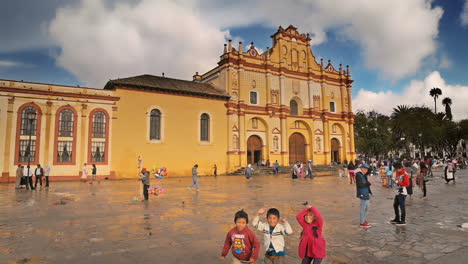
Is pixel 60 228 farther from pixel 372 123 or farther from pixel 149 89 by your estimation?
pixel 372 123

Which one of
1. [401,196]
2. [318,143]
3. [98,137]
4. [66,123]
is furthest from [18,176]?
[318,143]

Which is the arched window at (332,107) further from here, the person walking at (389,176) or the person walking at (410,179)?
the person walking at (410,179)

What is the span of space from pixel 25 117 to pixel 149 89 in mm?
10350

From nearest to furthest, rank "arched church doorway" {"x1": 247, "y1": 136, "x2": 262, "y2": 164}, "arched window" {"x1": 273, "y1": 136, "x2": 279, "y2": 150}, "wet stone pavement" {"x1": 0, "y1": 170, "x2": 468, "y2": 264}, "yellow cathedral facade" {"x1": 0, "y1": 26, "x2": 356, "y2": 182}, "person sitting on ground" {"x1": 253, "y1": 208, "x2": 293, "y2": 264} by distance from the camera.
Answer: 1. "person sitting on ground" {"x1": 253, "y1": 208, "x2": 293, "y2": 264}
2. "wet stone pavement" {"x1": 0, "y1": 170, "x2": 468, "y2": 264}
3. "yellow cathedral facade" {"x1": 0, "y1": 26, "x2": 356, "y2": 182}
4. "arched church doorway" {"x1": 247, "y1": 136, "x2": 262, "y2": 164}
5. "arched window" {"x1": 273, "y1": 136, "x2": 279, "y2": 150}

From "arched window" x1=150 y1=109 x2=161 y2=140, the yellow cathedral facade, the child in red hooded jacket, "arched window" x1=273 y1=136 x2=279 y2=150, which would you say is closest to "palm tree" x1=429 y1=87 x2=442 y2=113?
the yellow cathedral facade

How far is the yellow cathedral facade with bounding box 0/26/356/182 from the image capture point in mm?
23781

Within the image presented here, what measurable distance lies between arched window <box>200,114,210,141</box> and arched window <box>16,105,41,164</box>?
14.7m

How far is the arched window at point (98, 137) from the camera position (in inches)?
1004

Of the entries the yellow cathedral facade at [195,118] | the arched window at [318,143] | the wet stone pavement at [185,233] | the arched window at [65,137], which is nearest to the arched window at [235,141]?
the yellow cathedral facade at [195,118]

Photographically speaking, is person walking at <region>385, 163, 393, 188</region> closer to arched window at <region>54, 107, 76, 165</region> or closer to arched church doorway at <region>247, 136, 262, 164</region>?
arched church doorway at <region>247, 136, 262, 164</region>

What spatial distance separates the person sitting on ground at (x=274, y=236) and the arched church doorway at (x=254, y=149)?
3072cm

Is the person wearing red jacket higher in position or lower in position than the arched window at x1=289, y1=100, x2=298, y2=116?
lower

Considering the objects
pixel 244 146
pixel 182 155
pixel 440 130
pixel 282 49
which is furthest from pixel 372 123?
pixel 182 155

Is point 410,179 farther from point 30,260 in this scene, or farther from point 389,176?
point 30,260
